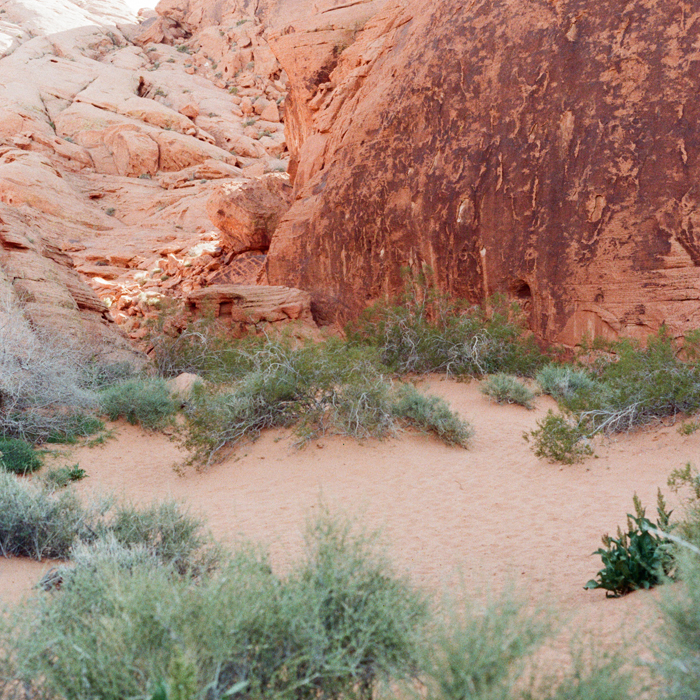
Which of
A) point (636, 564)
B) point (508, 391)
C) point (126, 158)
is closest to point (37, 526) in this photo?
point (636, 564)

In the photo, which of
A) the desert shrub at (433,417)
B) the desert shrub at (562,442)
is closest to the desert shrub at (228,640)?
the desert shrub at (562,442)

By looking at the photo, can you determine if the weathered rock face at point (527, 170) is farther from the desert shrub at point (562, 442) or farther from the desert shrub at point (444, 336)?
the desert shrub at point (562, 442)

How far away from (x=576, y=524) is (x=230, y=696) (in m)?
3.56

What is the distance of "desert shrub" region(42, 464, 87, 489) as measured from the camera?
6.67 metres

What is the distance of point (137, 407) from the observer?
961cm

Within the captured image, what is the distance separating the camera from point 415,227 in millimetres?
12039

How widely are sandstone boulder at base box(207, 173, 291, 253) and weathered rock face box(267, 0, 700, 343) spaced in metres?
3.64

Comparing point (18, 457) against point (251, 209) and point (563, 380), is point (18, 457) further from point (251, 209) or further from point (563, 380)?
point (251, 209)

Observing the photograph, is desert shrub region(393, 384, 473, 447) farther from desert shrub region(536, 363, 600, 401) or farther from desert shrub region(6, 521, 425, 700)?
desert shrub region(6, 521, 425, 700)

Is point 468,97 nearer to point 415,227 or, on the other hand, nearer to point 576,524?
point 415,227

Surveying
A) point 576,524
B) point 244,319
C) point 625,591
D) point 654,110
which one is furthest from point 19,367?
point 654,110

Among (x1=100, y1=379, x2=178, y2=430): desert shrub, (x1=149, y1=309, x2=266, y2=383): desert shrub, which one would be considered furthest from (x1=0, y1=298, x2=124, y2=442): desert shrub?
(x1=149, y1=309, x2=266, y2=383): desert shrub

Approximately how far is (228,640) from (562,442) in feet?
17.4

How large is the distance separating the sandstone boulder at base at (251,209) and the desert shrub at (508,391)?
1025cm
